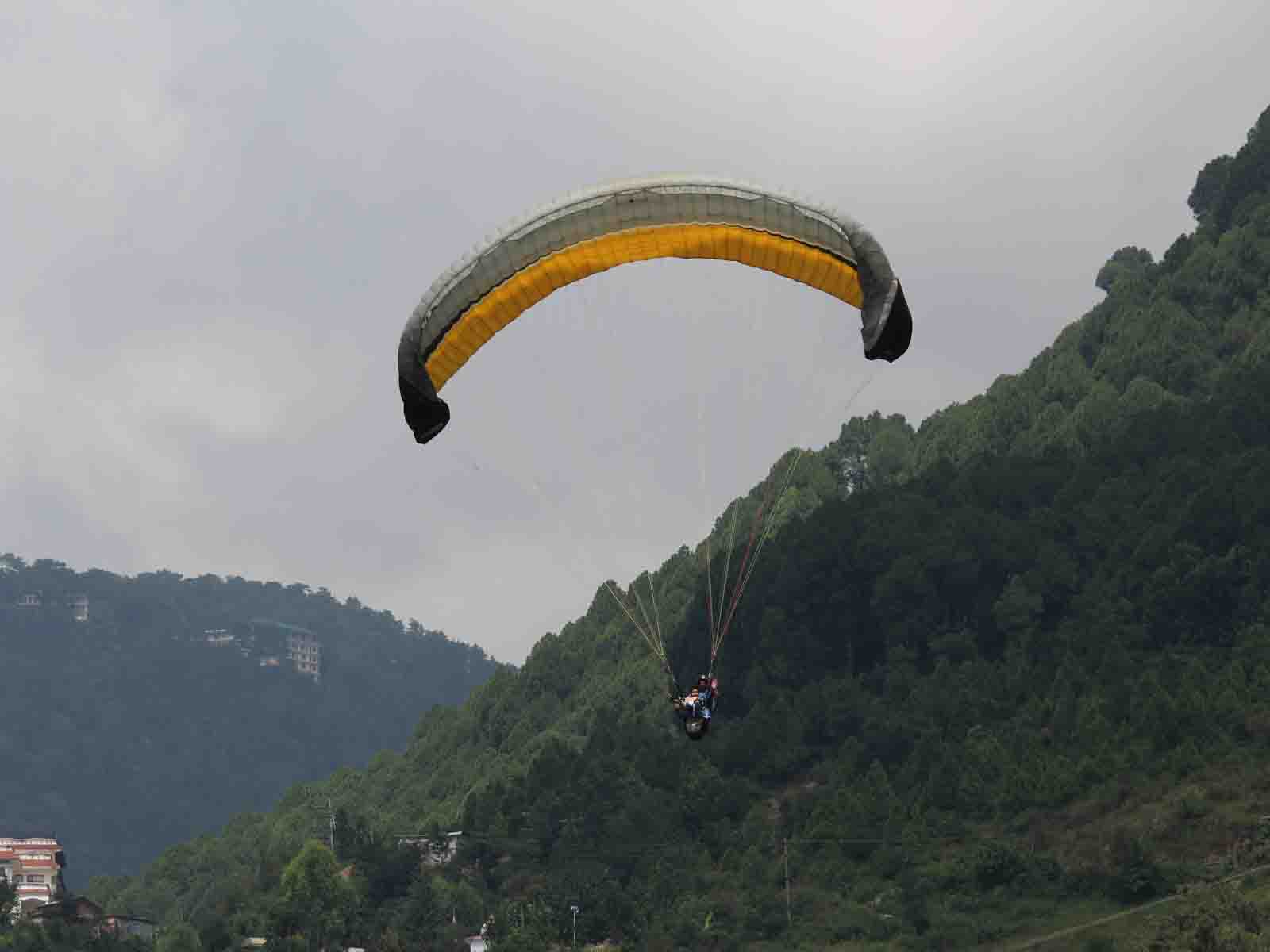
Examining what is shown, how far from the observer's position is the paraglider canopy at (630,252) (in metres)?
32.0

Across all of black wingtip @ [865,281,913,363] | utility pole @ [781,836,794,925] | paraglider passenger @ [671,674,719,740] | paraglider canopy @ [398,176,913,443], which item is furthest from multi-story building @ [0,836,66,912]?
black wingtip @ [865,281,913,363]

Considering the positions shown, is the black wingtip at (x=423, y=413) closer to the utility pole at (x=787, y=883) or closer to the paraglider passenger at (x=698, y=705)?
the paraglider passenger at (x=698, y=705)

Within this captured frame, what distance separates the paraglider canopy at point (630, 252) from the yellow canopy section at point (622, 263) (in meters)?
0.02

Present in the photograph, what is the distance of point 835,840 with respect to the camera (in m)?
95.4

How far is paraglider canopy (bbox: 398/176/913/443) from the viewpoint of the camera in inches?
1259

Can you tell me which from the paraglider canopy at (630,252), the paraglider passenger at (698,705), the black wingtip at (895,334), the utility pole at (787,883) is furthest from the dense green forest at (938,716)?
the paraglider canopy at (630,252)

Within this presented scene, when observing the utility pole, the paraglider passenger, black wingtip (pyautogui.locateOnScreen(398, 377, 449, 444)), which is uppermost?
the utility pole

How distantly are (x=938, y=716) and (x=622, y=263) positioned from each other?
257 ft

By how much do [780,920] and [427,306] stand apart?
5972 centimetres

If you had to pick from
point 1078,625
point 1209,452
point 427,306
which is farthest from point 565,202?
point 1209,452

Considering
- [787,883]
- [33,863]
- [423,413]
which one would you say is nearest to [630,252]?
[423,413]

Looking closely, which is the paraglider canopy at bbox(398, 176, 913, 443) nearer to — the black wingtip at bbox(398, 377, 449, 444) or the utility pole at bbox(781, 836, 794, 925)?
the black wingtip at bbox(398, 377, 449, 444)

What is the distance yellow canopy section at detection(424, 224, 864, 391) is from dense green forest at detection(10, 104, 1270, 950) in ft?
108

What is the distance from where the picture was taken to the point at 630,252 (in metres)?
32.9
